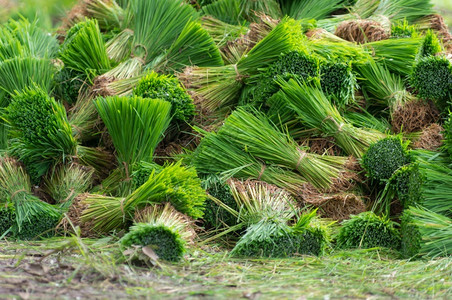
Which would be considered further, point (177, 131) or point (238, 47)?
point (238, 47)

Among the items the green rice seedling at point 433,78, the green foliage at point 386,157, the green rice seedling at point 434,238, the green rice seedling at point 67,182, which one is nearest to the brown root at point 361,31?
the green rice seedling at point 433,78

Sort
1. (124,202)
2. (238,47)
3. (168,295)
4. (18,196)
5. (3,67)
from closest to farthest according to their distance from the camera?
1. (168,295)
2. (124,202)
3. (18,196)
4. (3,67)
5. (238,47)

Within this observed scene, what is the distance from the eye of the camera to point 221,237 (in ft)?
7.75

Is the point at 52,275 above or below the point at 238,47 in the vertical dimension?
below

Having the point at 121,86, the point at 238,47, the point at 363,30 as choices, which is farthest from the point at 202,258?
the point at 363,30

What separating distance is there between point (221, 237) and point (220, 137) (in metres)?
0.44

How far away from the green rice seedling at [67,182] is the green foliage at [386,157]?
4.13 feet

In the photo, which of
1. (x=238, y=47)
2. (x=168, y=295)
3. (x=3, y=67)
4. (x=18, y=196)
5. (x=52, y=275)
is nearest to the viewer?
(x=168, y=295)

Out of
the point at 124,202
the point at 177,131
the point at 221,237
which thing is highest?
the point at 177,131

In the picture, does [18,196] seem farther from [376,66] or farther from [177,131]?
[376,66]

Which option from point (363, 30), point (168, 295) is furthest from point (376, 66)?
point (168, 295)

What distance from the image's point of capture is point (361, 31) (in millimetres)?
3061

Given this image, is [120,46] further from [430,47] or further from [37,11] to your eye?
[430,47]

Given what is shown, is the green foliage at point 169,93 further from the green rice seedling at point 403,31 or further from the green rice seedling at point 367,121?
the green rice seedling at point 403,31
